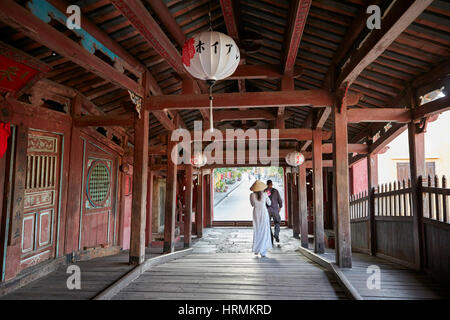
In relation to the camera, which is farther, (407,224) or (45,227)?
(407,224)

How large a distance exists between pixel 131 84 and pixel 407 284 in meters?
5.75

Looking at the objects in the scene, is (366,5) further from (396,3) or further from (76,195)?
(76,195)

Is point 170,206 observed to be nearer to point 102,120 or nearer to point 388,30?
point 102,120

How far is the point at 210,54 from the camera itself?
137 inches

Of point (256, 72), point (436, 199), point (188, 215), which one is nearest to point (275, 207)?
point (188, 215)

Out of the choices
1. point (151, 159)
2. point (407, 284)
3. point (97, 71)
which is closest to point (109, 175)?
point (151, 159)

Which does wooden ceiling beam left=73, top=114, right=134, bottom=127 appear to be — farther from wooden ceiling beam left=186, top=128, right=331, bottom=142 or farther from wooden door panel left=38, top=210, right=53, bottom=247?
wooden ceiling beam left=186, top=128, right=331, bottom=142

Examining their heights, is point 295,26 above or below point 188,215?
above

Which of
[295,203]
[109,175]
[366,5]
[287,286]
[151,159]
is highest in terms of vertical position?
[366,5]

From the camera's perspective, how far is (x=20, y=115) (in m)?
4.68

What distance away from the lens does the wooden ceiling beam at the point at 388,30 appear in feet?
9.50

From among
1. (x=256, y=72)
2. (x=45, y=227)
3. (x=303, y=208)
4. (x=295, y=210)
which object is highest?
(x=256, y=72)

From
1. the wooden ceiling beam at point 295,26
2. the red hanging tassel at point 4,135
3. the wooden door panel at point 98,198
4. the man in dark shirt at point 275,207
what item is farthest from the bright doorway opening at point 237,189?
the red hanging tassel at point 4,135

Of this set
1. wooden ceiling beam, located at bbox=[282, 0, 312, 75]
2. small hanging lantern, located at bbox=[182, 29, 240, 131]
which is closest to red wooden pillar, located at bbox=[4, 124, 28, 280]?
small hanging lantern, located at bbox=[182, 29, 240, 131]
